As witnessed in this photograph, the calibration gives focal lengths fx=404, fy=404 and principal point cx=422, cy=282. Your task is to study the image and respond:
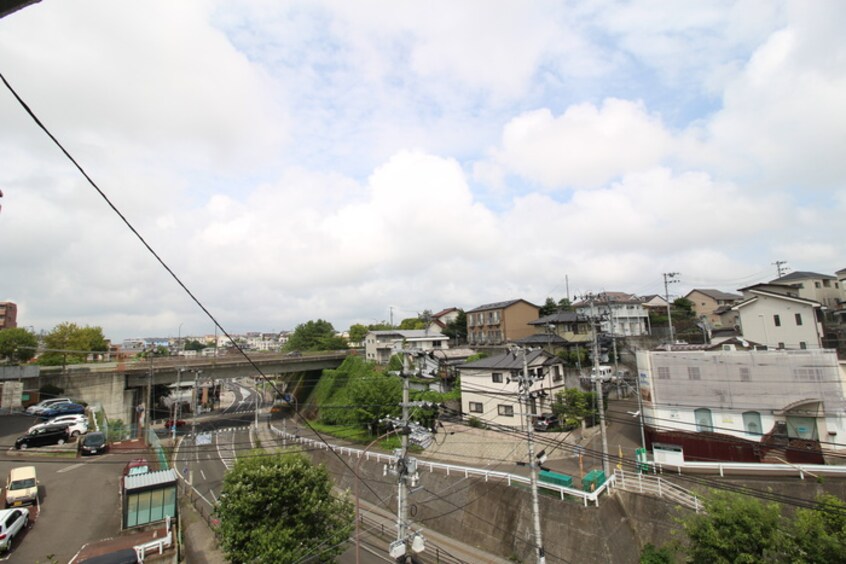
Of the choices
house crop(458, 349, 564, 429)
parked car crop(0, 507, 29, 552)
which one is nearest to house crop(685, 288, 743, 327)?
house crop(458, 349, 564, 429)

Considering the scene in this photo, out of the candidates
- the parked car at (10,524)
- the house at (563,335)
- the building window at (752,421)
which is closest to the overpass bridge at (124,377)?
the parked car at (10,524)

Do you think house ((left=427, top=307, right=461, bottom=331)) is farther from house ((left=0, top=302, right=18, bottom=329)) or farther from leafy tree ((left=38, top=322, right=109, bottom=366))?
house ((left=0, top=302, right=18, bottom=329))

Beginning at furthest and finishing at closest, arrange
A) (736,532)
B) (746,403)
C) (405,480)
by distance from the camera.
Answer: (746,403)
(405,480)
(736,532)

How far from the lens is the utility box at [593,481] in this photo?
22.3 meters

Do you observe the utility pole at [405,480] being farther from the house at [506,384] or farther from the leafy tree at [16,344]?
the leafy tree at [16,344]

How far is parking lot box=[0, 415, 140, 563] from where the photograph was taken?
19453 mm

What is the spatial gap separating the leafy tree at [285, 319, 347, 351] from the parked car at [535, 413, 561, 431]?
62.8 meters

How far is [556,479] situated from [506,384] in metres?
14.1

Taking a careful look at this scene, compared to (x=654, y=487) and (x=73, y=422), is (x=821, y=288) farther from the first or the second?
(x=73, y=422)

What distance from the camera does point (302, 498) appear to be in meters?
18.7

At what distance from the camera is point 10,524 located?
1939 centimetres

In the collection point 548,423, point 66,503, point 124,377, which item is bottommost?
point 66,503

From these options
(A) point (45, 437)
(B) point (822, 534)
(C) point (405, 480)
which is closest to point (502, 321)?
(C) point (405, 480)

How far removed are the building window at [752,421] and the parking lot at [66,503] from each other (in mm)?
36660
